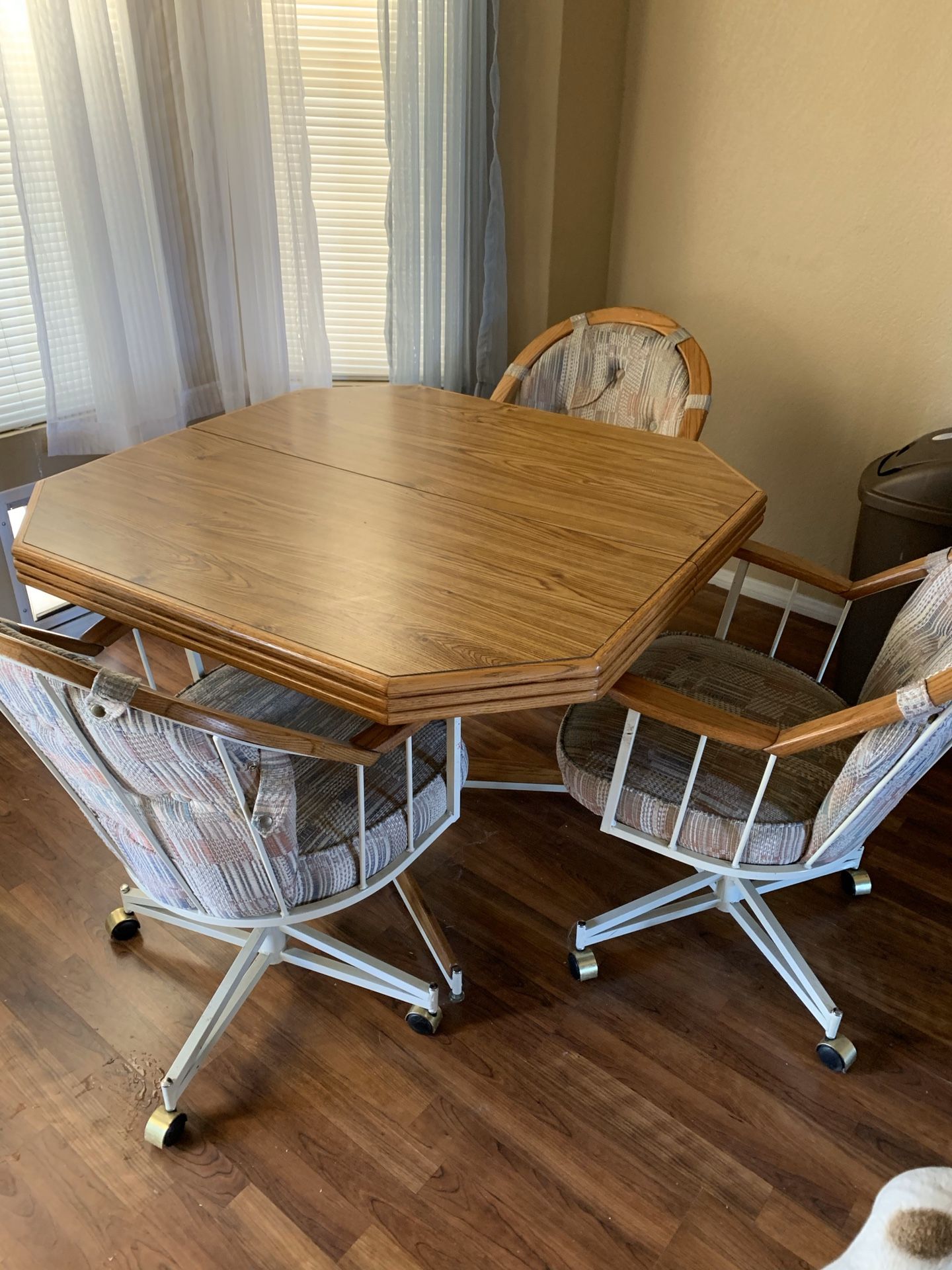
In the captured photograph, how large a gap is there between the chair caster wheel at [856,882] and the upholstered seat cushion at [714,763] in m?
0.42

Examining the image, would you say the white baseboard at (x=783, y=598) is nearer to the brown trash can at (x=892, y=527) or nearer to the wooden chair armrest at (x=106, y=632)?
the brown trash can at (x=892, y=527)

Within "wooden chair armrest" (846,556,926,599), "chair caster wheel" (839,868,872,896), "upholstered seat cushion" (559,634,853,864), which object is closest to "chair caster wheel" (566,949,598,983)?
"upholstered seat cushion" (559,634,853,864)

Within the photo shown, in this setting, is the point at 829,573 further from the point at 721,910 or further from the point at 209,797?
the point at 209,797

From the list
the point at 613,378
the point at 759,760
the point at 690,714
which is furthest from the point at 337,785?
the point at 613,378

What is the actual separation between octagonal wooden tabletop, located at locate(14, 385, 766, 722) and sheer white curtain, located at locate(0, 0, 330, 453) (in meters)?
0.47

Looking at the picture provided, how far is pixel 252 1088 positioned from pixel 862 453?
2.17m

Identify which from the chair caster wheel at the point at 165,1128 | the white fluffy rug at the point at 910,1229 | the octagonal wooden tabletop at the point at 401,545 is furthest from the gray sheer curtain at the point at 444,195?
the white fluffy rug at the point at 910,1229

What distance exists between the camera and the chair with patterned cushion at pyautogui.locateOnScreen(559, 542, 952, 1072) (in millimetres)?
1229

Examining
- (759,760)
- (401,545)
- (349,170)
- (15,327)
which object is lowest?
(759,760)

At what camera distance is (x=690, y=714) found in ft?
4.13

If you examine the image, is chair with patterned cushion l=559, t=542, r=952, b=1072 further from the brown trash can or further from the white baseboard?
the white baseboard

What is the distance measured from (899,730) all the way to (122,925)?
137cm

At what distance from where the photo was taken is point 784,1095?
148 cm

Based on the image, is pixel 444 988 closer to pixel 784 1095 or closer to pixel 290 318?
pixel 784 1095
